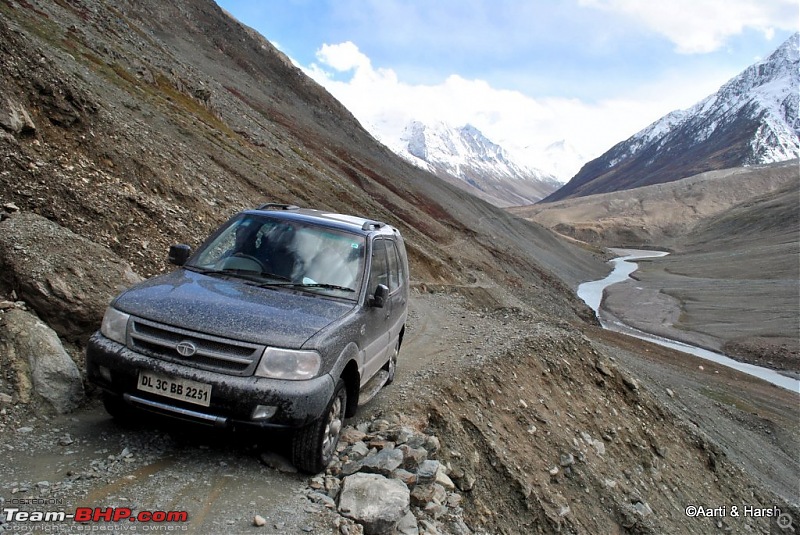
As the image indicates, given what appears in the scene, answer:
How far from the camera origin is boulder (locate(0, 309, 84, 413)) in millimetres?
5195

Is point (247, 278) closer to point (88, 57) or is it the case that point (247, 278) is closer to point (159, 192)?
point (159, 192)

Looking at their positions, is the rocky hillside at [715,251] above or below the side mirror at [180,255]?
above

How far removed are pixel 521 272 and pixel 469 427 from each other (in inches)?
1540

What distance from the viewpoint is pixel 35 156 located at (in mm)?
9281

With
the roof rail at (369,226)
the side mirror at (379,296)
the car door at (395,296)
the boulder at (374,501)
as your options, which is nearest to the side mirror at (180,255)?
the roof rail at (369,226)

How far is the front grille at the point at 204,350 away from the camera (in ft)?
14.2

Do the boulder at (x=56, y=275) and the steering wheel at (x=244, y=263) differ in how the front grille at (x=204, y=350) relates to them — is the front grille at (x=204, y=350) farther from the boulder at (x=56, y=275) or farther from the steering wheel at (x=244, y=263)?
the boulder at (x=56, y=275)

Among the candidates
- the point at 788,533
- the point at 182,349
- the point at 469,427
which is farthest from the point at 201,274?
the point at 788,533

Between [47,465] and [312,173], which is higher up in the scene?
[312,173]

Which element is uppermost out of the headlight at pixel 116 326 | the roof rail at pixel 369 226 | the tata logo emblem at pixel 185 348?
the roof rail at pixel 369 226

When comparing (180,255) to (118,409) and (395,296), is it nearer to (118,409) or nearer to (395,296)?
(118,409)

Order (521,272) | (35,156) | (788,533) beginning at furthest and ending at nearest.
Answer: (521,272)
(788,533)
(35,156)

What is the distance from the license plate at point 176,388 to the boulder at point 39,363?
149 cm

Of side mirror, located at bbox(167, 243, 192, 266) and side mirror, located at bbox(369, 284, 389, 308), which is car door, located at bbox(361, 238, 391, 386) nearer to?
side mirror, located at bbox(369, 284, 389, 308)
